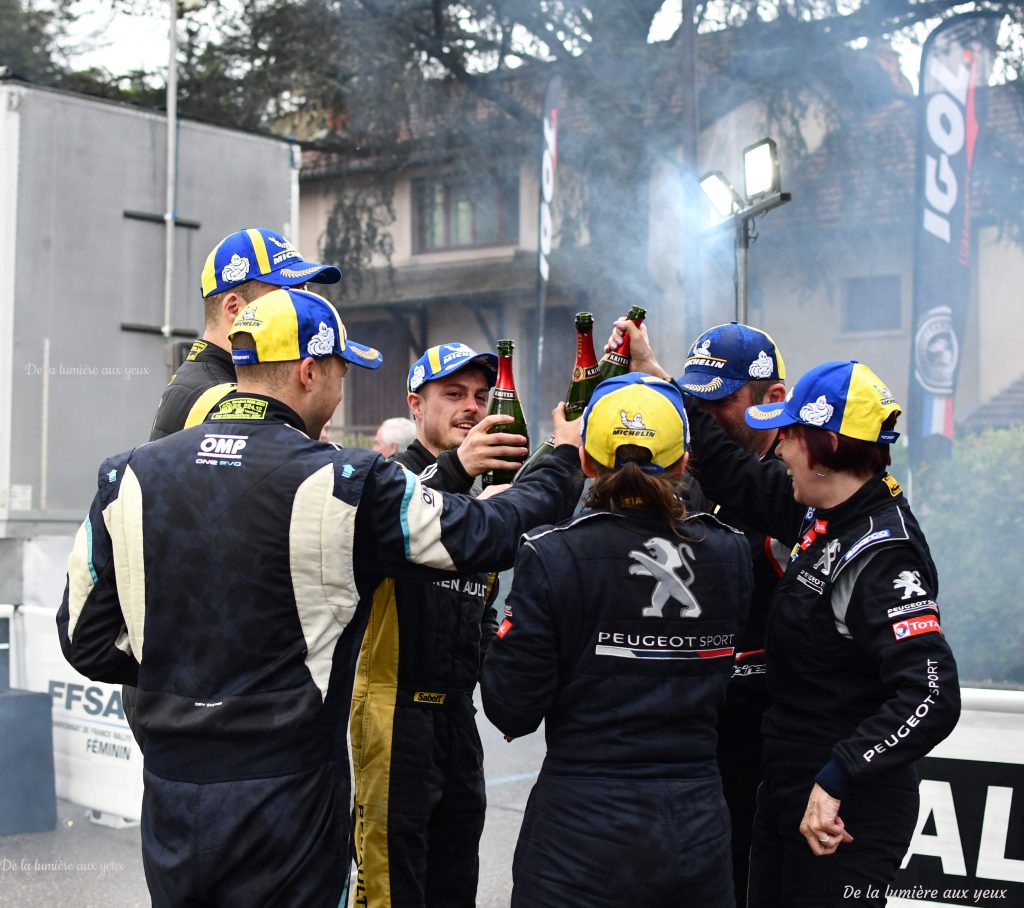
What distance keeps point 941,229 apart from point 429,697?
7970 millimetres

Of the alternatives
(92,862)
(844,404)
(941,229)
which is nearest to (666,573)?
(844,404)

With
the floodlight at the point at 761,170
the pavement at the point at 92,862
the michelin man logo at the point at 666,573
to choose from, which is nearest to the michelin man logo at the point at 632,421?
the michelin man logo at the point at 666,573

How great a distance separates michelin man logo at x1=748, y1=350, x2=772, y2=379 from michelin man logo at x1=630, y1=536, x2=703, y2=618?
1.08 m

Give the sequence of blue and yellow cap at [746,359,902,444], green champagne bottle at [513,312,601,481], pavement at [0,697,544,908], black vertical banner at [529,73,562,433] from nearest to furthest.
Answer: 1. blue and yellow cap at [746,359,902,444]
2. green champagne bottle at [513,312,601,481]
3. pavement at [0,697,544,908]
4. black vertical banner at [529,73,562,433]

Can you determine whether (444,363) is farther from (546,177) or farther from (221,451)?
(546,177)

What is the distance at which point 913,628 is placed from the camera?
2.79m

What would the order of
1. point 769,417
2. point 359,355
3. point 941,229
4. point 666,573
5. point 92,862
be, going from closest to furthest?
point 666,573 → point 359,355 → point 769,417 → point 92,862 → point 941,229

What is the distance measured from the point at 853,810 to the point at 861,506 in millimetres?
740

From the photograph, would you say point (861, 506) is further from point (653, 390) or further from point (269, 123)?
point (269, 123)

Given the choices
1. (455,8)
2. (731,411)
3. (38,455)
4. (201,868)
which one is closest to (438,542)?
(201,868)

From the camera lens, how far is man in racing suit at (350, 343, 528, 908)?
3.34 m

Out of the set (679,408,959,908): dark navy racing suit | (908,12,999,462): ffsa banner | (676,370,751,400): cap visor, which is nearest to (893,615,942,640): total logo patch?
(679,408,959,908): dark navy racing suit

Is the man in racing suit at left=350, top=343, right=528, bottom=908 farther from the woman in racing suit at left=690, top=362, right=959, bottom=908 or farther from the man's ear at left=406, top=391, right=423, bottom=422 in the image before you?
the woman in racing suit at left=690, top=362, right=959, bottom=908

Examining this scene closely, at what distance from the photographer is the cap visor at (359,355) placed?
2877 mm
